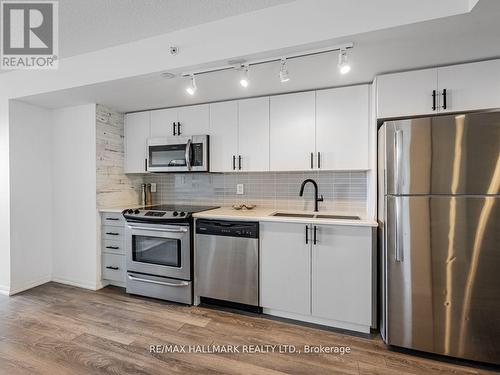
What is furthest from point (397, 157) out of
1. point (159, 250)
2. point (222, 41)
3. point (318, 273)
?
point (159, 250)

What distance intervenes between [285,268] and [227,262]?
0.57 metres

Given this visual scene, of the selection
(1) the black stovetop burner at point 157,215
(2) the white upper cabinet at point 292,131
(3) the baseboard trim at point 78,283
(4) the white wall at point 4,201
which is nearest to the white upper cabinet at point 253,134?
(2) the white upper cabinet at point 292,131

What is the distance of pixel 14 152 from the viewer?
2.86m

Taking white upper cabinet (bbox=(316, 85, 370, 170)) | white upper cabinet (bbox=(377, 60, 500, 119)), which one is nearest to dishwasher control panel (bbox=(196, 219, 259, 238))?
white upper cabinet (bbox=(316, 85, 370, 170))

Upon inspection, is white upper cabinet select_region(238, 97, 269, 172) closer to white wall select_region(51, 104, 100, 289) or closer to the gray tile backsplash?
the gray tile backsplash

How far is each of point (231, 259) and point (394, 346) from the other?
1.48 m

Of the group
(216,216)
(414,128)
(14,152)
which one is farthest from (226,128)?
(14,152)

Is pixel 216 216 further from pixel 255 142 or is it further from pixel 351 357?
pixel 351 357

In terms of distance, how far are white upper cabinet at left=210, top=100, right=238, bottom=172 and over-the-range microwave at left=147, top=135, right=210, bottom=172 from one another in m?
0.09

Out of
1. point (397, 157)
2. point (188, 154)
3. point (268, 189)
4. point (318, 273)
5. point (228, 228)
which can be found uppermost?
point (188, 154)

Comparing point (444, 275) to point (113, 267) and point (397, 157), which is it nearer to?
point (397, 157)

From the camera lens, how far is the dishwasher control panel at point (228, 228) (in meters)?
2.43

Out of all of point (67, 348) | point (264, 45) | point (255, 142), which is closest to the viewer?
point (264, 45)

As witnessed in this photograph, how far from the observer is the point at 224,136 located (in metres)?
2.94
